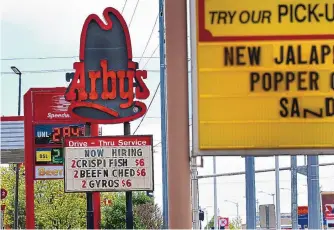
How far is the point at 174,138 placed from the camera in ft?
21.7

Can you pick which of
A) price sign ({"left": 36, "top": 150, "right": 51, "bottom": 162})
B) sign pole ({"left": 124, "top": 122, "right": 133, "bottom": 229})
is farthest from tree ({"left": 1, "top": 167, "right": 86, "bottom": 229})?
sign pole ({"left": 124, "top": 122, "right": 133, "bottom": 229})

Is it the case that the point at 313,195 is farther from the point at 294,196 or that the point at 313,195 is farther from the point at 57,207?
the point at 57,207

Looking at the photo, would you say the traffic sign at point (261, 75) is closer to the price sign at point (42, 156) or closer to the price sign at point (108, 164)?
the price sign at point (108, 164)

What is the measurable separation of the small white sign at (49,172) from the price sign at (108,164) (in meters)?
15.1

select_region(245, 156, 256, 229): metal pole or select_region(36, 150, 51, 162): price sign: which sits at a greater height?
select_region(36, 150, 51, 162): price sign

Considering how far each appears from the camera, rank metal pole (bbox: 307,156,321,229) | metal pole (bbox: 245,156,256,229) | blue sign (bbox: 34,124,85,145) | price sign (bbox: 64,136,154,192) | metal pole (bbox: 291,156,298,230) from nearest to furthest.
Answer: price sign (bbox: 64,136,154,192) → metal pole (bbox: 307,156,321,229) → metal pole (bbox: 291,156,298,230) → metal pole (bbox: 245,156,256,229) → blue sign (bbox: 34,124,85,145)

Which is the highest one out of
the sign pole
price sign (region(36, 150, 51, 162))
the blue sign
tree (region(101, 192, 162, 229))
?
the blue sign

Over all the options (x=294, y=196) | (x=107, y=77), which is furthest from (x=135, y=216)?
(x=107, y=77)

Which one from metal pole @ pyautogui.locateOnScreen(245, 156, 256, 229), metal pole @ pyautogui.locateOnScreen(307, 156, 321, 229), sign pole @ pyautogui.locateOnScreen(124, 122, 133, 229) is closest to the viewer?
sign pole @ pyautogui.locateOnScreen(124, 122, 133, 229)

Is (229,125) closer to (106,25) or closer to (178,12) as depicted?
(178,12)

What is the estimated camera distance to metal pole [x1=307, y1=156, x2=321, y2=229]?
2706cm

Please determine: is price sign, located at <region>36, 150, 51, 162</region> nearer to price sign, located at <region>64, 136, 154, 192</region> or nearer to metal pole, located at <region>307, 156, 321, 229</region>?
metal pole, located at <region>307, 156, 321, 229</region>

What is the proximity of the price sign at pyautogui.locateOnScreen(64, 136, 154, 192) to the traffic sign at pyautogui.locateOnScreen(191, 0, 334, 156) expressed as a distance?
1329 cm

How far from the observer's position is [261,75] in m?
6.91
